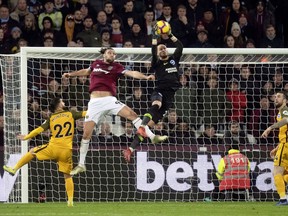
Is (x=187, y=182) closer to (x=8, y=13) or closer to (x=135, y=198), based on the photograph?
(x=135, y=198)

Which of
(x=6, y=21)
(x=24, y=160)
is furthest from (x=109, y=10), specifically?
(x=24, y=160)

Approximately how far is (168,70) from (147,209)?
2.69 meters

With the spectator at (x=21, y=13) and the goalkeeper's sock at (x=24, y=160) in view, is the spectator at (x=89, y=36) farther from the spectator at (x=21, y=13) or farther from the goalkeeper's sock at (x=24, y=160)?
the goalkeeper's sock at (x=24, y=160)

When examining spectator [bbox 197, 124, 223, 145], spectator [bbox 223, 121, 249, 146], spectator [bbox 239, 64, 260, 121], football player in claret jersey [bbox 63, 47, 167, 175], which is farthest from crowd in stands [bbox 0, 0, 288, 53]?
football player in claret jersey [bbox 63, 47, 167, 175]

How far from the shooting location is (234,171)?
21.0m

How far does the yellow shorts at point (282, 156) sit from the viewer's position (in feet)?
62.5

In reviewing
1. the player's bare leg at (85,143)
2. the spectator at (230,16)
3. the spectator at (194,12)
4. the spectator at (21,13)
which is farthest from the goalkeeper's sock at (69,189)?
the spectator at (230,16)

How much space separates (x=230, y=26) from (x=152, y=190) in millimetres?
4932

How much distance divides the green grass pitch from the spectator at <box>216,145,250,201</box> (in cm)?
154

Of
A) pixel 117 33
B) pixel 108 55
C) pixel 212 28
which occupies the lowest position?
pixel 108 55

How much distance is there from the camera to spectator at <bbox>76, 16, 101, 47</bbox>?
23.1 metres

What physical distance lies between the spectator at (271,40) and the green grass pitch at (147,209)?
5600mm

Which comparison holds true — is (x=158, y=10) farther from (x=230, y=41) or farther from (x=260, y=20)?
(x=260, y=20)

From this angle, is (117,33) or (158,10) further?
(158,10)
